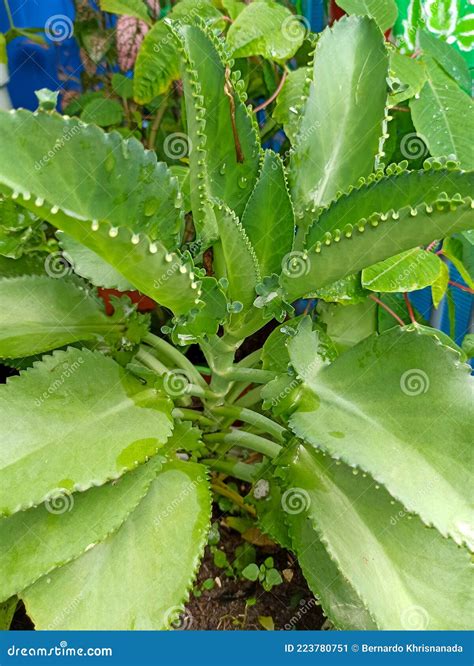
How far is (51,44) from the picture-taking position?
4.67ft

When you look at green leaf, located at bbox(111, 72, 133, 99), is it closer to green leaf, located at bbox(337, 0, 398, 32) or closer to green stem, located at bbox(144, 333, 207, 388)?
green leaf, located at bbox(337, 0, 398, 32)

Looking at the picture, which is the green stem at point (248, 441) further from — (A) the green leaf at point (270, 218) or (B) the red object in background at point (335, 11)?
(B) the red object in background at point (335, 11)

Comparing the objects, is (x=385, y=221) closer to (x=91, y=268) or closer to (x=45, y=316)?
(x=91, y=268)

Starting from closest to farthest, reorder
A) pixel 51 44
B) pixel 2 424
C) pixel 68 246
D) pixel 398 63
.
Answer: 1. pixel 2 424
2. pixel 68 246
3. pixel 398 63
4. pixel 51 44

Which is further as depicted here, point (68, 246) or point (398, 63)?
point (398, 63)

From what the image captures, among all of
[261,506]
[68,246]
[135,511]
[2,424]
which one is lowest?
[261,506]

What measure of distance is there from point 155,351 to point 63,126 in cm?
49

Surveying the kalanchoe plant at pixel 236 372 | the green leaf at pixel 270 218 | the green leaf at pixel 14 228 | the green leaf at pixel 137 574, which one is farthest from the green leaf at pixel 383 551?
the green leaf at pixel 14 228

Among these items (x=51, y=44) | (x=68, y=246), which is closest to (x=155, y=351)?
Answer: (x=68, y=246)

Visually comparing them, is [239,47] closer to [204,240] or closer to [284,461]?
[204,240]

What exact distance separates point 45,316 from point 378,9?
693 millimetres

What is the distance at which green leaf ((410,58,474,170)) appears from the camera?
0.97 meters

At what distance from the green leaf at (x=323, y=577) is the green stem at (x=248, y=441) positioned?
0.11 meters

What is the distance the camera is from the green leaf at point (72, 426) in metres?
0.67
